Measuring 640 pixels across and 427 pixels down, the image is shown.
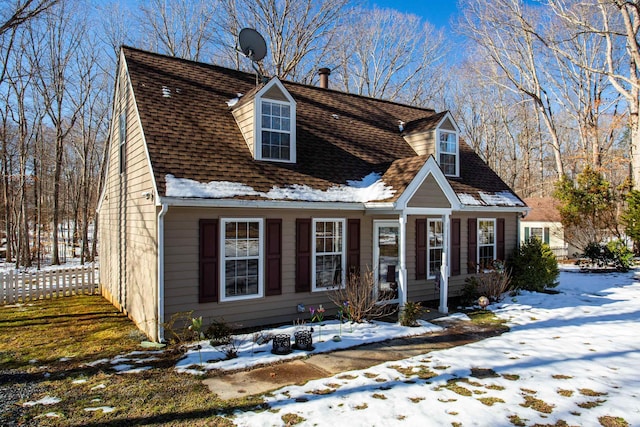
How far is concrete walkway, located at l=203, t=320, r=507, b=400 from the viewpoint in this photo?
566 cm

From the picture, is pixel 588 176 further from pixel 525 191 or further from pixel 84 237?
pixel 84 237

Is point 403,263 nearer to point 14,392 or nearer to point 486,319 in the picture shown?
point 486,319

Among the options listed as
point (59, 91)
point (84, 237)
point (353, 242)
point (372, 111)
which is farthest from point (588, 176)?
point (59, 91)

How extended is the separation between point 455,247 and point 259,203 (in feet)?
22.0

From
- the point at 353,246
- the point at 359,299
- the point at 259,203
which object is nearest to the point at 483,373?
the point at 359,299

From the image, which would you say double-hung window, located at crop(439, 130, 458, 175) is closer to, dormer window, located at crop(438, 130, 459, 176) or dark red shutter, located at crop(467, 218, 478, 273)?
dormer window, located at crop(438, 130, 459, 176)

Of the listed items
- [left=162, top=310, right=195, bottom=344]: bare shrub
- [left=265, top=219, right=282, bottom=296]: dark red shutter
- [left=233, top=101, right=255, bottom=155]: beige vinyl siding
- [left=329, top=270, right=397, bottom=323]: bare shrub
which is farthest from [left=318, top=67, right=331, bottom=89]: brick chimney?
[left=162, top=310, right=195, bottom=344]: bare shrub

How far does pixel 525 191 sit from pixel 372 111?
96.4ft

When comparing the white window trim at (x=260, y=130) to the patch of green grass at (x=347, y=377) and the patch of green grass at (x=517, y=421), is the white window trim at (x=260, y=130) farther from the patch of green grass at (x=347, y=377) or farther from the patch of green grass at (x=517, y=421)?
the patch of green grass at (x=517, y=421)

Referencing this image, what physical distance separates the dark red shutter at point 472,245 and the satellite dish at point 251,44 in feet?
26.2

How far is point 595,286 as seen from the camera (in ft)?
44.9

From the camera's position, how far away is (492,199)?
41.7ft

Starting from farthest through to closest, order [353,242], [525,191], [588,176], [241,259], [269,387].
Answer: [525,191] → [588,176] → [353,242] → [241,259] → [269,387]

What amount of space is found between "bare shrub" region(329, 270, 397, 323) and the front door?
381 millimetres
